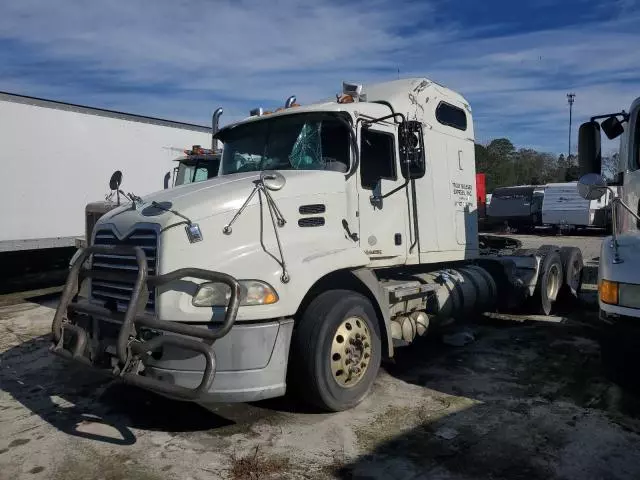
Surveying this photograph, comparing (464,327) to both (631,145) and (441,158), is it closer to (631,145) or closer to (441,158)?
(441,158)

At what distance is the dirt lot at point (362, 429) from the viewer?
383 centimetres

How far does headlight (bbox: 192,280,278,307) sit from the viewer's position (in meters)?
4.09

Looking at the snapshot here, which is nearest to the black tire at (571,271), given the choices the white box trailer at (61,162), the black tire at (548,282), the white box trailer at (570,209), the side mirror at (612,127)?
the black tire at (548,282)

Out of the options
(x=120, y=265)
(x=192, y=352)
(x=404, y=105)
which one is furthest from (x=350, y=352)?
(x=404, y=105)

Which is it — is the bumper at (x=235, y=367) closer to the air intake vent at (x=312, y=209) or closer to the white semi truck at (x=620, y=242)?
the air intake vent at (x=312, y=209)

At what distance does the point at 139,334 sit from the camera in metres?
4.14

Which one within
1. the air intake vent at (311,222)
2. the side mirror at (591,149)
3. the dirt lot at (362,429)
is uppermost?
the side mirror at (591,149)

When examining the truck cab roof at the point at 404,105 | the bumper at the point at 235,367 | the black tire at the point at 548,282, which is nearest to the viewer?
the bumper at the point at 235,367

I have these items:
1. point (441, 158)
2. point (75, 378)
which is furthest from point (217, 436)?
point (441, 158)

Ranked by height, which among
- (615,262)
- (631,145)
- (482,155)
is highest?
(482,155)

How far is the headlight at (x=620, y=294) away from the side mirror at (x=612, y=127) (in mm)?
2212

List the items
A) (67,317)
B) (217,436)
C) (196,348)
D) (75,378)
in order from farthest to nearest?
(75,378) → (67,317) → (217,436) → (196,348)

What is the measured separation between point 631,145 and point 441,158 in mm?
2050

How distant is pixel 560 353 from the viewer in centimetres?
663
